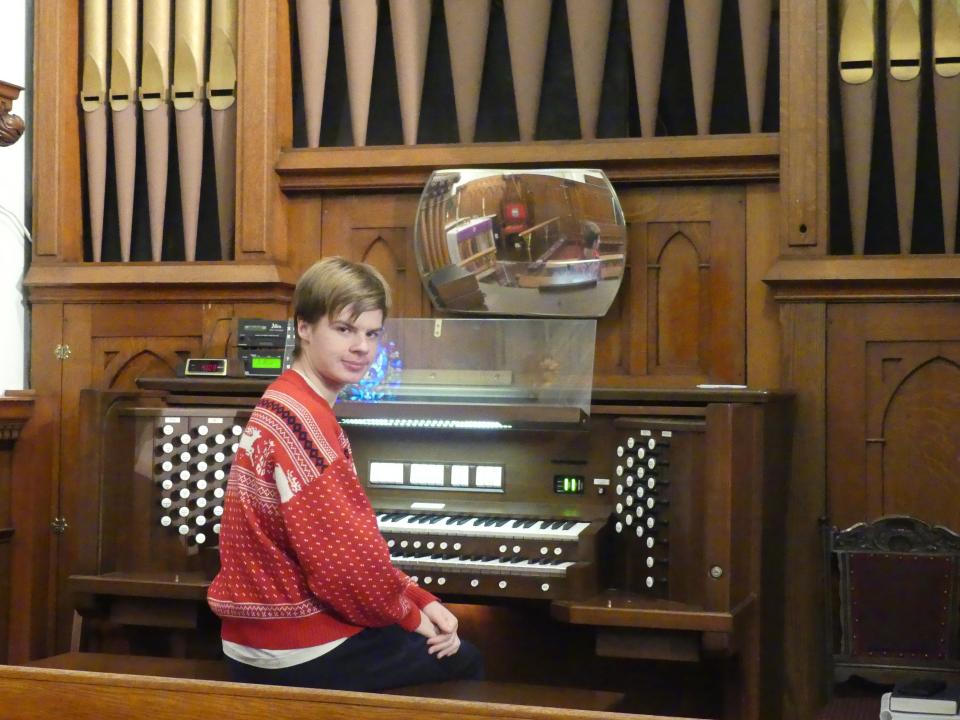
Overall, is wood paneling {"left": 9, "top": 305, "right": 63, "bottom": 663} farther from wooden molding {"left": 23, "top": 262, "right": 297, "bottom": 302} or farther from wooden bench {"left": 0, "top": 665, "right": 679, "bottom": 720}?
wooden bench {"left": 0, "top": 665, "right": 679, "bottom": 720}

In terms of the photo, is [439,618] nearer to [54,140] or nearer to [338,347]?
[338,347]

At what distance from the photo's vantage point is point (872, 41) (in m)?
4.54

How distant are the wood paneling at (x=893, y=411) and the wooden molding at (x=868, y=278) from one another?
0.16ft

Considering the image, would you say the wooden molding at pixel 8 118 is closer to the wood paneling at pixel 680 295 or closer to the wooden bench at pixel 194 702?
the wood paneling at pixel 680 295

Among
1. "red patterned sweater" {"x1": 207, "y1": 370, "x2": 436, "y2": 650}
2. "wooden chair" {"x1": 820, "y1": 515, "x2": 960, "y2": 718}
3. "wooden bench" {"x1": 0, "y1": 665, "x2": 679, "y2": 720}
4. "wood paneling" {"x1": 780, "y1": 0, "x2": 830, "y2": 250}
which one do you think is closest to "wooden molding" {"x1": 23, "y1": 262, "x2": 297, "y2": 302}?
"red patterned sweater" {"x1": 207, "y1": 370, "x2": 436, "y2": 650}

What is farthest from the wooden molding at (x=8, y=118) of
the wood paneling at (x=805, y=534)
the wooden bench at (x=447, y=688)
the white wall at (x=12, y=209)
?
the wood paneling at (x=805, y=534)

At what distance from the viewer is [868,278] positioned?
4.41 metres

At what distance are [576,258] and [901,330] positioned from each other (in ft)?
3.70

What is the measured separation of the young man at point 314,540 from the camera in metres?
3.10

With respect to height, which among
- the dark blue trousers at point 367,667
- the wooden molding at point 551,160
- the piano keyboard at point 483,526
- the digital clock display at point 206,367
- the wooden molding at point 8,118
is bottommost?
the dark blue trousers at point 367,667

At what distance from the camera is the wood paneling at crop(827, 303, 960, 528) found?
441 cm

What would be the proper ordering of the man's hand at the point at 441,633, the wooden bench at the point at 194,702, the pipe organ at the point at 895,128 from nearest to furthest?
the wooden bench at the point at 194,702
the man's hand at the point at 441,633
the pipe organ at the point at 895,128

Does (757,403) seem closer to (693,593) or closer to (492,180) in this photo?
(693,593)

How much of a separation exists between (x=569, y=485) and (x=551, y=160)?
3.95 ft
